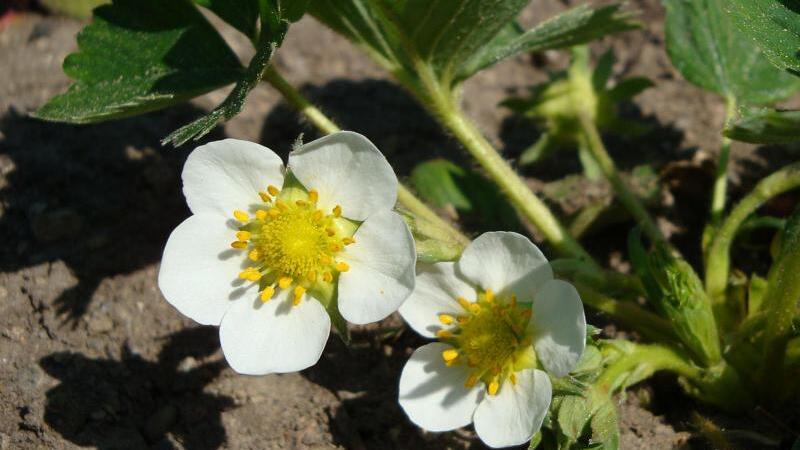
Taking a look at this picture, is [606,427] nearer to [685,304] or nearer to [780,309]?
[685,304]

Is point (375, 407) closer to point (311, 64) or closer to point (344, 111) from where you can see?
point (344, 111)

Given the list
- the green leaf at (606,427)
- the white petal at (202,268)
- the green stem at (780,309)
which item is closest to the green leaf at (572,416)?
the green leaf at (606,427)

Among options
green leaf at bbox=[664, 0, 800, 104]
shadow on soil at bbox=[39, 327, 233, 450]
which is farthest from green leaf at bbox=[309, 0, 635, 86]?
shadow on soil at bbox=[39, 327, 233, 450]

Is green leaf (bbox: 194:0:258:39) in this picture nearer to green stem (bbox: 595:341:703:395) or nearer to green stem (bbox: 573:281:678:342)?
green stem (bbox: 573:281:678:342)

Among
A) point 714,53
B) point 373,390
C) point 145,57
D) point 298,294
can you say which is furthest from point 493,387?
point 714,53

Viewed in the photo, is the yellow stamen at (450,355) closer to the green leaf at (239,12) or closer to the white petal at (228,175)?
the white petal at (228,175)

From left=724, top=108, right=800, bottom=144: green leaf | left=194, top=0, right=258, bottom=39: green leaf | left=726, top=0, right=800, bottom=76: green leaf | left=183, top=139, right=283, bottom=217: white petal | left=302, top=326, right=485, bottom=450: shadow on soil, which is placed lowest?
left=302, top=326, right=485, bottom=450: shadow on soil

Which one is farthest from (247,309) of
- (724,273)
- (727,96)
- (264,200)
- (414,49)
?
(727,96)
